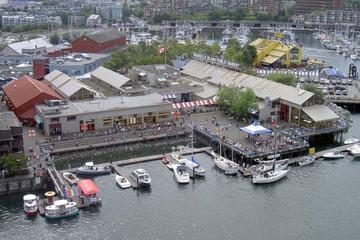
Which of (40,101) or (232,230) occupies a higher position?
(40,101)

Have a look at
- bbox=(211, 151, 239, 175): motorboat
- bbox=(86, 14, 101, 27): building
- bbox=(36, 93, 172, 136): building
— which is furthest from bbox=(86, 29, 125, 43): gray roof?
bbox=(86, 14, 101, 27): building

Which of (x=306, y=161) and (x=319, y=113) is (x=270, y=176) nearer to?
(x=306, y=161)

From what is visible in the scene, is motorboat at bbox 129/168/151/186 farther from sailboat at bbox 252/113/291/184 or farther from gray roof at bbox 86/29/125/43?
gray roof at bbox 86/29/125/43

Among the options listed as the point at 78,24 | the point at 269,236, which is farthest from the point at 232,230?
the point at 78,24

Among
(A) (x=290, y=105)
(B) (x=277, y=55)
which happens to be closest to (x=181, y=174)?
(A) (x=290, y=105)

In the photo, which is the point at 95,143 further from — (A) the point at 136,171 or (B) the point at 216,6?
(B) the point at 216,6

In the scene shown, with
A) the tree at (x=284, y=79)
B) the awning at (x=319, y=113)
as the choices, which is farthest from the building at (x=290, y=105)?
the tree at (x=284, y=79)
